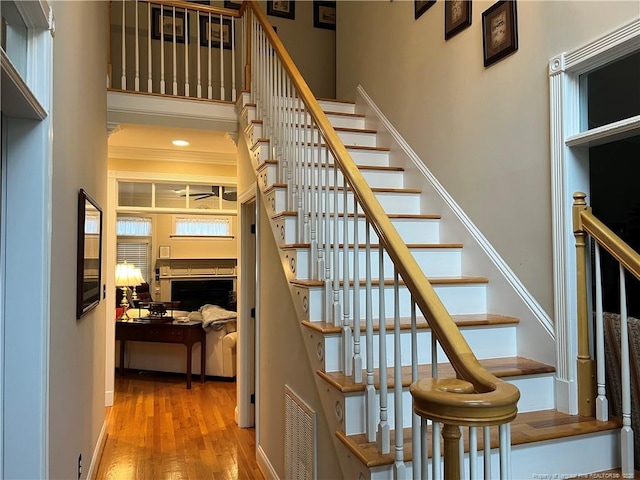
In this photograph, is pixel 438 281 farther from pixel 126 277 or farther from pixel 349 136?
pixel 126 277

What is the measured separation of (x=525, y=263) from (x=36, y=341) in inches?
86.4

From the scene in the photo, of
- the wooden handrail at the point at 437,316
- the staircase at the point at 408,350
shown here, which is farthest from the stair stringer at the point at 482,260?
the wooden handrail at the point at 437,316

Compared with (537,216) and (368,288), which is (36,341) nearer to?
(368,288)

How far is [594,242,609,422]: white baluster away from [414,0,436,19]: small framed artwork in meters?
2.16

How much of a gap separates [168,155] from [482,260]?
12.7 ft

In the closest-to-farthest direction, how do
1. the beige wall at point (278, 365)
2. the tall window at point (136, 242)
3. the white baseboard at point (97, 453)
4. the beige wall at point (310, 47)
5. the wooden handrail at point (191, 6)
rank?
the beige wall at point (278, 365)
the white baseboard at point (97, 453)
the wooden handrail at point (191, 6)
the beige wall at point (310, 47)
the tall window at point (136, 242)

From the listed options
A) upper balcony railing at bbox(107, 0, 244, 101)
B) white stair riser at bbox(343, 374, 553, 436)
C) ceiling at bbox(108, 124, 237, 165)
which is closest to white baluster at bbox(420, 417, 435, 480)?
white stair riser at bbox(343, 374, 553, 436)

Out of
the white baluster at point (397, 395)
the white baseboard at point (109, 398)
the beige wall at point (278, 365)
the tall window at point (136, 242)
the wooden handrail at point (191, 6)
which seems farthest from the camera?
the tall window at point (136, 242)

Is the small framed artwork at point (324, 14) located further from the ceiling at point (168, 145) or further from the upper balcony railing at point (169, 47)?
the ceiling at point (168, 145)

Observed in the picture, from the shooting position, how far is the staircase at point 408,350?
5.82 ft

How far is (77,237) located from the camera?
2422mm

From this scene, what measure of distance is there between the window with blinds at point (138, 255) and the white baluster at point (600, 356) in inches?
380

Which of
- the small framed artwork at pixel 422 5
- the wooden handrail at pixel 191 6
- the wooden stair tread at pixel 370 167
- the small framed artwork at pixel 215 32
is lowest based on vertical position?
the wooden stair tread at pixel 370 167

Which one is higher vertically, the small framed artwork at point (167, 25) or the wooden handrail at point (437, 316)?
the small framed artwork at point (167, 25)
